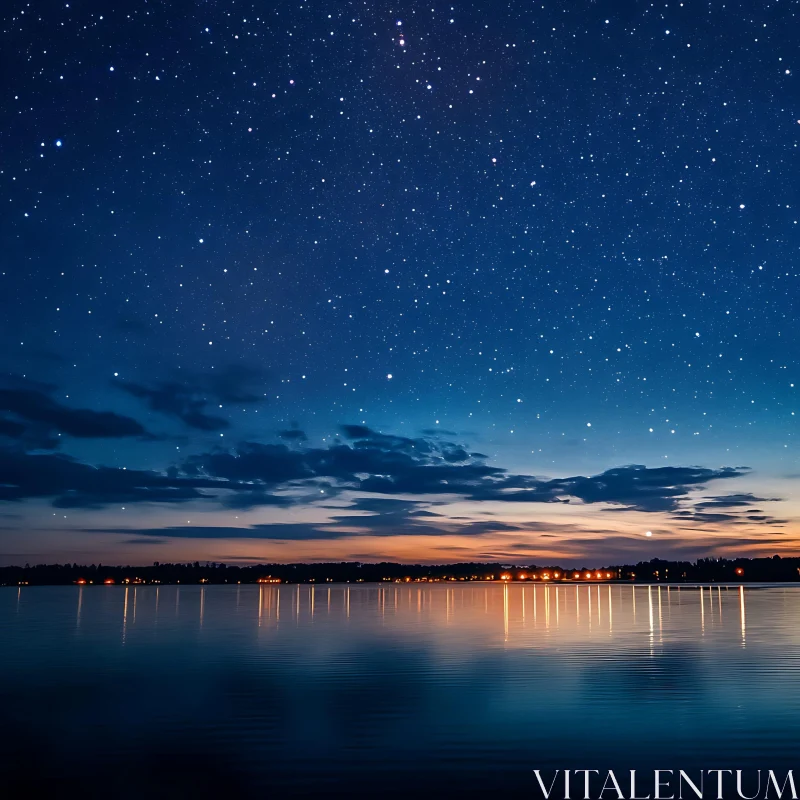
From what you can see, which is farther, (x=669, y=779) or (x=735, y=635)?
(x=735, y=635)

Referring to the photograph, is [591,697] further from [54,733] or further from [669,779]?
[54,733]

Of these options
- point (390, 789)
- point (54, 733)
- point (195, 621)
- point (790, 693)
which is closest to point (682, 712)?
point (790, 693)

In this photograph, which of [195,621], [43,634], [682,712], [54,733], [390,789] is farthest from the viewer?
[195,621]

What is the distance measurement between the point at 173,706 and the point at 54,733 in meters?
4.94

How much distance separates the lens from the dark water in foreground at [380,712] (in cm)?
1842

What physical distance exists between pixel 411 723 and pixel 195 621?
5665cm

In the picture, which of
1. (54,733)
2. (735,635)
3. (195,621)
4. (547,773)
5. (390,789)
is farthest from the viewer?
(195,621)

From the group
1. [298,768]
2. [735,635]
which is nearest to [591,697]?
[298,768]

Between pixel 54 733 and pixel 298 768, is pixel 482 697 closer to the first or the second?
pixel 298 768

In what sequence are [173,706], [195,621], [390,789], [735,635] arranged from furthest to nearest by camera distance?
[195,621], [735,635], [173,706], [390,789]

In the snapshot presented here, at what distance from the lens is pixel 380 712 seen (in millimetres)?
25797

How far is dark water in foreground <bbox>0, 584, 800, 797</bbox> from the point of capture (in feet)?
60.4

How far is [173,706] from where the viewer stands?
27109mm

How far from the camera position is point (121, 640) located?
55.0 meters
